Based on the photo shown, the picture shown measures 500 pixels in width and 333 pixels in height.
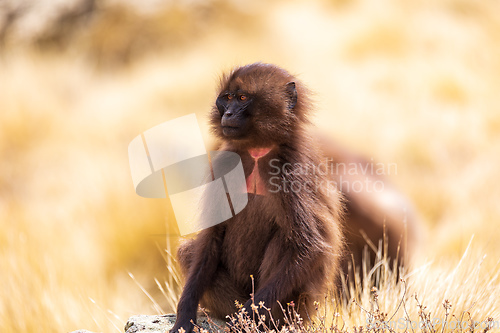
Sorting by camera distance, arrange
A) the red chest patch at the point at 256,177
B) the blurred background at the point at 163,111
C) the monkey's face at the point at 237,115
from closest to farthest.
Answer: the monkey's face at the point at 237,115, the red chest patch at the point at 256,177, the blurred background at the point at 163,111

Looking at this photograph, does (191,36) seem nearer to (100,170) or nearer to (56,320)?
(100,170)

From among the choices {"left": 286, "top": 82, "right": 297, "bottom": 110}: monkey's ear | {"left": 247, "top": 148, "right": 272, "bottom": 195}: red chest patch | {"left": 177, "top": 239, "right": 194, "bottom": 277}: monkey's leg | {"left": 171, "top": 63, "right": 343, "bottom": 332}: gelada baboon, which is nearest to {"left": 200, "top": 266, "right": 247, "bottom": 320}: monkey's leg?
{"left": 171, "top": 63, "right": 343, "bottom": 332}: gelada baboon

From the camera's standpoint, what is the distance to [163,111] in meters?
9.73

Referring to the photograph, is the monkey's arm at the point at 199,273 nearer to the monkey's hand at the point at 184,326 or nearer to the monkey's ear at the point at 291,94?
the monkey's hand at the point at 184,326

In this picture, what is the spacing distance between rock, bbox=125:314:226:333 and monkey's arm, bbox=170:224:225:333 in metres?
0.14

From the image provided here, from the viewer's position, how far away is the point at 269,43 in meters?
12.5

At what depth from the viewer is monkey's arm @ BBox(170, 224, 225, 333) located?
350 cm

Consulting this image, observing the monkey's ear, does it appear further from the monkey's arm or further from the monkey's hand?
the monkey's hand

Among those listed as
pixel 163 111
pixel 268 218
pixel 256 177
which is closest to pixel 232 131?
pixel 256 177

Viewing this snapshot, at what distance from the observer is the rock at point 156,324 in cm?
354

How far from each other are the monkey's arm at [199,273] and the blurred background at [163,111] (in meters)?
0.99

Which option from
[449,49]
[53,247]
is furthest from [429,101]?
[53,247]

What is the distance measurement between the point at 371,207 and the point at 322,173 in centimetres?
224

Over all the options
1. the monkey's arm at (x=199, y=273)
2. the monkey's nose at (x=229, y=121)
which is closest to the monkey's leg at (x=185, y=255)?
the monkey's arm at (x=199, y=273)
